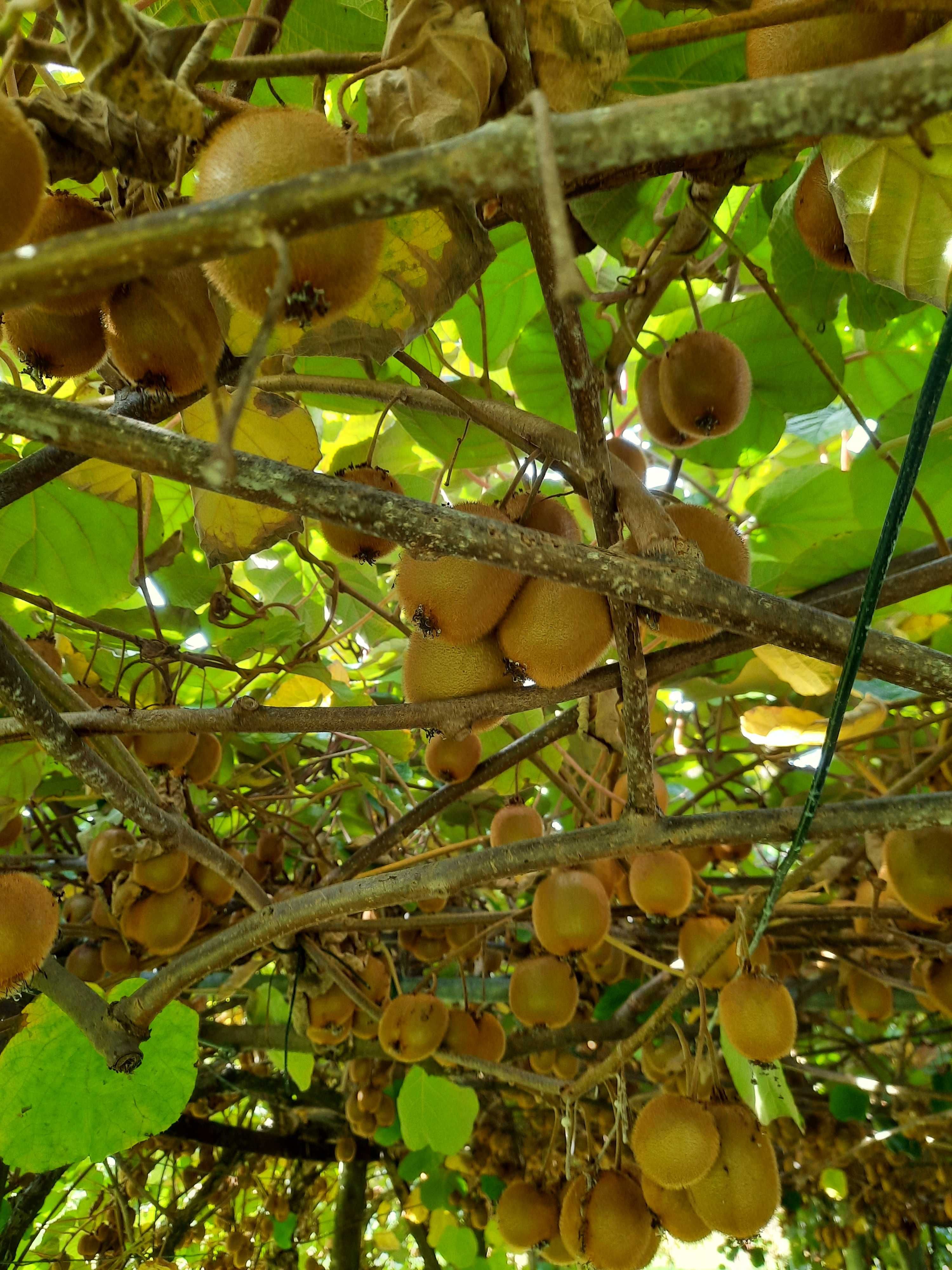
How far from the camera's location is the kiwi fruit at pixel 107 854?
1.61 meters

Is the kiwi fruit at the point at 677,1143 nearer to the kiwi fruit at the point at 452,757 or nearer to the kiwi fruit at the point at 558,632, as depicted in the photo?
the kiwi fruit at the point at 452,757

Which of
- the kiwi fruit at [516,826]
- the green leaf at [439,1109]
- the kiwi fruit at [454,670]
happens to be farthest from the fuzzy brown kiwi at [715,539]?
the green leaf at [439,1109]

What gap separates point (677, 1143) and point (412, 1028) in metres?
0.62

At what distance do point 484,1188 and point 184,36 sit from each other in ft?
10.2

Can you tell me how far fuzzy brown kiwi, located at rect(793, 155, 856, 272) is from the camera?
80 centimetres

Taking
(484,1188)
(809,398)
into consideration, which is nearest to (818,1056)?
(484,1188)

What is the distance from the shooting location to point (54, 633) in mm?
1507

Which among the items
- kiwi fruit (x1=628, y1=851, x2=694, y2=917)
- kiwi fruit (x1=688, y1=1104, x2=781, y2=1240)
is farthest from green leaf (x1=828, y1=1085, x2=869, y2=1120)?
kiwi fruit (x1=628, y1=851, x2=694, y2=917)

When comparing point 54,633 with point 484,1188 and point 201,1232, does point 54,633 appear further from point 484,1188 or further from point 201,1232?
point 201,1232

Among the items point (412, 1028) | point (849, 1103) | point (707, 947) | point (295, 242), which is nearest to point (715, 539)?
point (295, 242)

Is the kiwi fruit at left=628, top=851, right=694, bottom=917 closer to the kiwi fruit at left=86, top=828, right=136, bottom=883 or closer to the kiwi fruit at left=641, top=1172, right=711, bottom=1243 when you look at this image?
the kiwi fruit at left=641, top=1172, right=711, bottom=1243

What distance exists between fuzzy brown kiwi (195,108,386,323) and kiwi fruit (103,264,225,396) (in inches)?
5.3

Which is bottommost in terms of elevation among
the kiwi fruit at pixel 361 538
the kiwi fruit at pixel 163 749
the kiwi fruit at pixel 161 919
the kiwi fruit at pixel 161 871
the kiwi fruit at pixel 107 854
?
the kiwi fruit at pixel 161 919

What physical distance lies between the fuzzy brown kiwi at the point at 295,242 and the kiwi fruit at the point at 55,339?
23 centimetres
